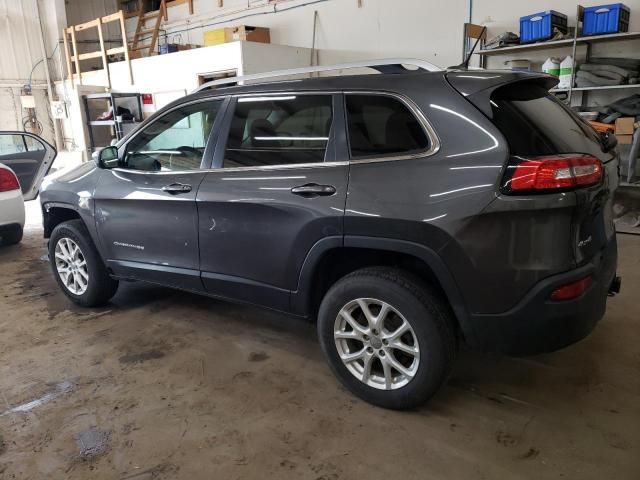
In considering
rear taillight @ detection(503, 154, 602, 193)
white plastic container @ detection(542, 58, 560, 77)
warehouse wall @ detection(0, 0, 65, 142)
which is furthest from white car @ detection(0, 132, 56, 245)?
warehouse wall @ detection(0, 0, 65, 142)

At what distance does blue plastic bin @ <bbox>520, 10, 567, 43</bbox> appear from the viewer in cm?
564

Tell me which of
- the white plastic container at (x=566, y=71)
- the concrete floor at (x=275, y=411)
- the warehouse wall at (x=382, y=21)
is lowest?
the concrete floor at (x=275, y=411)

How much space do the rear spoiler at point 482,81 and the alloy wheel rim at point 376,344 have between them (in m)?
0.93

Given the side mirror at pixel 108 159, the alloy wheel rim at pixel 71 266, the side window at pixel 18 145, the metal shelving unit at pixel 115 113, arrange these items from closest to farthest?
the side mirror at pixel 108 159 → the alloy wheel rim at pixel 71 266 → the side window at pixel 18 145 → the metal shelving unit at pixel 115 113

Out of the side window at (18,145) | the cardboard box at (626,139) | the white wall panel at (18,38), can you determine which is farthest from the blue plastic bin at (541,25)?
the white wall panel at (18,38)

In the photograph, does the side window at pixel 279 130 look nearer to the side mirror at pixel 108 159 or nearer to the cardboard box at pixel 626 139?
the side mirror at pixel 108 159

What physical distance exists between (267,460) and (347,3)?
7.98 meters

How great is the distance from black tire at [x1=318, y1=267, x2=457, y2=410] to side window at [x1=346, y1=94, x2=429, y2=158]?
0.54 meters

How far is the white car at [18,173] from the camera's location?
16.9 ft

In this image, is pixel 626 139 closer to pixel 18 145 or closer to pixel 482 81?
pixel 482 81

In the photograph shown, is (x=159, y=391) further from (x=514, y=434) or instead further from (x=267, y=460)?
(x=514, y=434)

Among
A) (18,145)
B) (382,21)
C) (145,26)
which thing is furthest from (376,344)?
(145,26)

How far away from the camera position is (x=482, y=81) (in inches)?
78.5

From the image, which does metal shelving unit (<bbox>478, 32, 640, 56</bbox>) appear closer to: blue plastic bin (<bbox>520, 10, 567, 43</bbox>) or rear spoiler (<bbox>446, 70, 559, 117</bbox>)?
blue plastic bin (<bbox>520, 10, 567, 43</bbox>)
